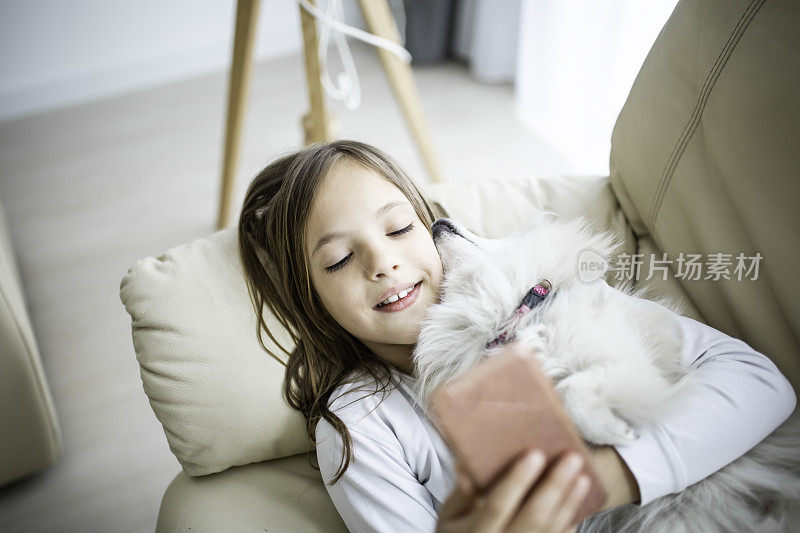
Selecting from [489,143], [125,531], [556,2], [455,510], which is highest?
[556,2]

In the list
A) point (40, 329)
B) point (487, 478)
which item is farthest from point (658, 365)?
point (40, 329)

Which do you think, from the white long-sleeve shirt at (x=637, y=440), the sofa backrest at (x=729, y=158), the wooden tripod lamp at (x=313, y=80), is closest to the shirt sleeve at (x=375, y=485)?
the white long-sleeve shirt at (x=637, y=440)

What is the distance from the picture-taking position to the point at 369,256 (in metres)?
0.80

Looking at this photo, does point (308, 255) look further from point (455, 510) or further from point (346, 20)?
point (346, 20)

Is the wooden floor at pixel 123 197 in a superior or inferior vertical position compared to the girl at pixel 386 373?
inferior

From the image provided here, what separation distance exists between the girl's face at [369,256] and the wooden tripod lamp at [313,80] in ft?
1.88

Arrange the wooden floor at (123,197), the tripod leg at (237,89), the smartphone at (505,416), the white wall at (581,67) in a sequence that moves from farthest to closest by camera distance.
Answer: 1. the white wall at (581,67)
2. the tripod leg at (237,89)
3. the wooden floor at (123,197)
4. the smartphone at (505,416)

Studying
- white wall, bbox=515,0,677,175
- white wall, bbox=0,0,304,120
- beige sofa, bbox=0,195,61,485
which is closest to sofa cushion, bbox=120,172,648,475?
beige sofa, bbox=0,195,61,485

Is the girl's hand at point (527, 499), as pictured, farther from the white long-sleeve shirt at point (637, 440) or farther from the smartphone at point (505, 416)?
the white long-sleeve shirt at point (637, 440)

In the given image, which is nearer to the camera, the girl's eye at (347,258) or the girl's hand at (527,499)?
the girl's hand at (527,499)

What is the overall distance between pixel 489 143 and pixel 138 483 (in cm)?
161

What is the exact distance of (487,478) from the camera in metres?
0.55

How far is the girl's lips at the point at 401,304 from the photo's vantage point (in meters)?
0.79
